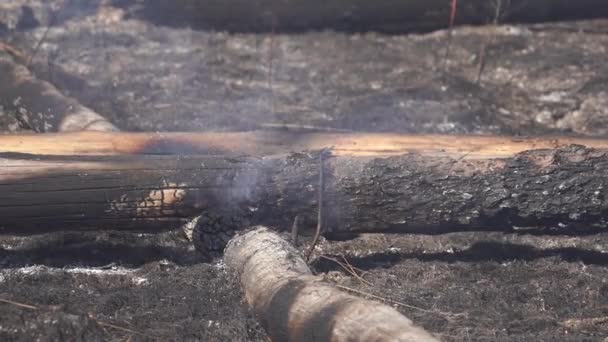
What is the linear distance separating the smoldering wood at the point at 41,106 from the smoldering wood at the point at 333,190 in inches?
45.7

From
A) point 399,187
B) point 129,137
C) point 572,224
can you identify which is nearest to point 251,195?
point 399,187

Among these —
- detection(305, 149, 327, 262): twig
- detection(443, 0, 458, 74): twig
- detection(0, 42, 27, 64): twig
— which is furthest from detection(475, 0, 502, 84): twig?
detection(0, 42, 27, 64): twig

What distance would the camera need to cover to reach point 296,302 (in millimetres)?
3336

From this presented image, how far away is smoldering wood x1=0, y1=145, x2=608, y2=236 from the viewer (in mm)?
4121

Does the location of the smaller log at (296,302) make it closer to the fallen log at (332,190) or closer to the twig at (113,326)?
the fallen log at (332,190)

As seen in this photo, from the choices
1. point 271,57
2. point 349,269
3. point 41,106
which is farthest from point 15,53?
point 349,269

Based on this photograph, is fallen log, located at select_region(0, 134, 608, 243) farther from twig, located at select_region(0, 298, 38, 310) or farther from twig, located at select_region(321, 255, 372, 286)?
twig, located at select_region(0, 298, 38, 310)

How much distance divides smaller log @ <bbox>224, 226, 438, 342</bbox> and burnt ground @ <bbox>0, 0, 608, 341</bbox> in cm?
13

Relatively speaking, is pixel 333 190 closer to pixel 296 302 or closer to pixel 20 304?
pixel 296 302

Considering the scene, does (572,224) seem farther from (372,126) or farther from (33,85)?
(33,85)

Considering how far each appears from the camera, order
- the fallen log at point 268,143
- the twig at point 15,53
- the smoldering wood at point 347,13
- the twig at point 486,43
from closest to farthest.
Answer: the fallen log at point 268,143, the twig at point 15,53, the twig at point 486,43, the smoldering wood at point 347,13

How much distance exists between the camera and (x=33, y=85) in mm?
5832

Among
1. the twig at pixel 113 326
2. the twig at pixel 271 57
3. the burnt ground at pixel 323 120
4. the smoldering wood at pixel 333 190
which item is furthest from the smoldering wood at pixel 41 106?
the twig at pixel 113 326

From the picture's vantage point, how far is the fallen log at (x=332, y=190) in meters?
4.12
